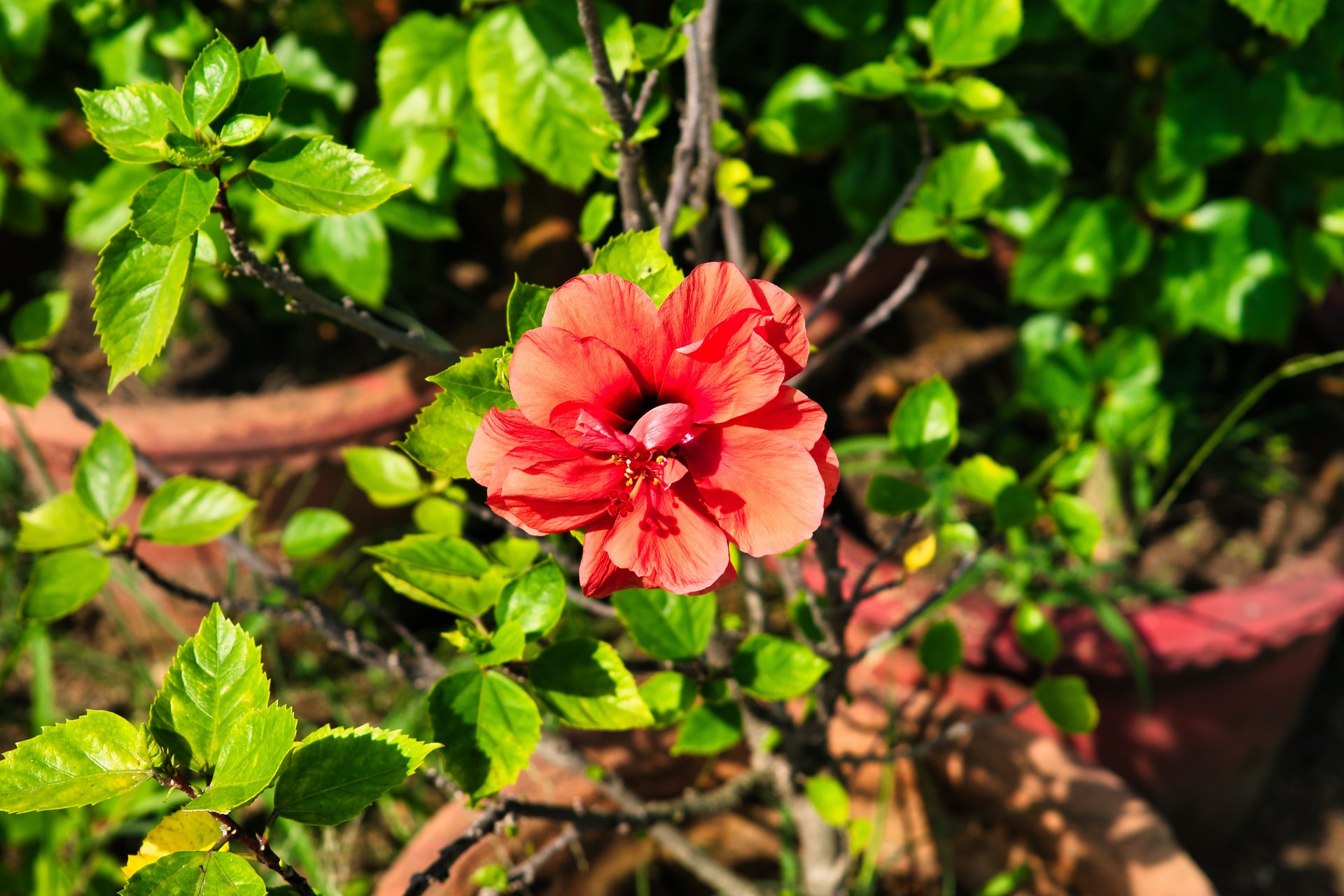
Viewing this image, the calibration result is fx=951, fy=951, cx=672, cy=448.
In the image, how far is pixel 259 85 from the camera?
60 cm

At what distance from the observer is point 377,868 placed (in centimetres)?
134

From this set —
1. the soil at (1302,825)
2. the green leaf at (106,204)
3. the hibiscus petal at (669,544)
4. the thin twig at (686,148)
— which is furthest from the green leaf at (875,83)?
the soil at (1302,825)

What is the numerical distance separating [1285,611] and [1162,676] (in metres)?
0.17

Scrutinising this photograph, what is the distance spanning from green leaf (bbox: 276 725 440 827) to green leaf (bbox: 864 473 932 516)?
1.33 feet

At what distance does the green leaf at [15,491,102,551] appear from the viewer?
0.76m

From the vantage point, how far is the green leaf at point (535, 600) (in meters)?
0.64

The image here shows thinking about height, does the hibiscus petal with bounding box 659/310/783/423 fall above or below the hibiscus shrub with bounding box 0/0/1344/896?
above

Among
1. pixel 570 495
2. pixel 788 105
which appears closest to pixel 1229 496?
pixel 788 105

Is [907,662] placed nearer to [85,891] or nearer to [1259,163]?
[1259,163]

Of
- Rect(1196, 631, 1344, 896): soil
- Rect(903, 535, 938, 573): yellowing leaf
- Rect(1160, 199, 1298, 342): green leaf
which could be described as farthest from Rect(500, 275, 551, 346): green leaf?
Rect(1196, 631, 1344, 896): soil

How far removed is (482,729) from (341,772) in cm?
9

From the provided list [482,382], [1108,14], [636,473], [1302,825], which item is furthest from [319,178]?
[1302,825]

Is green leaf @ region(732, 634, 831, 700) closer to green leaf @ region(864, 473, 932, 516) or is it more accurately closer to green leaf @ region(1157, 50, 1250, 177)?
green leaf @ region(864, 473, 932, 516)

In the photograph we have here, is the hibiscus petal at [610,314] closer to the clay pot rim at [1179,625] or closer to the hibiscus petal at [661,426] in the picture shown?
the hibiscus petal at [661,426]
